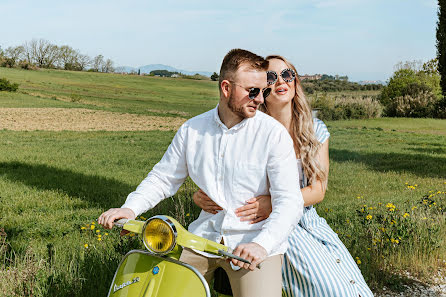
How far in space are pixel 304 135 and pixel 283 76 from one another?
1.04 ft

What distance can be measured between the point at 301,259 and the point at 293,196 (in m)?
0.61

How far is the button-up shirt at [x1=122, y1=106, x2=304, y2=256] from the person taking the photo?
5.76 ft

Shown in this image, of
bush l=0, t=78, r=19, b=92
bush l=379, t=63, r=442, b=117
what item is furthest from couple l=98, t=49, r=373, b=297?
bush l=379, t=63, r=442, b=117

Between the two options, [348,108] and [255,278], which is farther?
[348,108]

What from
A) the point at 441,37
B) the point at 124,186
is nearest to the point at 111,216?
the point at 124,186

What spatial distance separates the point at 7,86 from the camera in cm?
1733

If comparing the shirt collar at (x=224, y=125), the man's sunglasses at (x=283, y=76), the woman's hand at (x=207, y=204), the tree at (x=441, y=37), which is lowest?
the woman's hand at (x=207, y=204)

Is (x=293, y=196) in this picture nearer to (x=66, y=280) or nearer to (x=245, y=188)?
(x=245, y=188)

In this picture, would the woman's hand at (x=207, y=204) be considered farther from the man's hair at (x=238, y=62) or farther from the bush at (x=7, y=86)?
the bush at (x=7, y=86)

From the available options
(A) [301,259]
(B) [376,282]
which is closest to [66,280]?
(A) [301,259]

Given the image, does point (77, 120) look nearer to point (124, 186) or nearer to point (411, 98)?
point (124, 186)

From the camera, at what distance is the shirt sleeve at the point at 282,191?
1.69 metres

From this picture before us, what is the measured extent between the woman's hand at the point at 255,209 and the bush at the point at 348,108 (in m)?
21.0

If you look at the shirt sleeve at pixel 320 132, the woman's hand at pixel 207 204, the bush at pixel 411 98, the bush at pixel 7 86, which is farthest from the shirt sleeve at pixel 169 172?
the bush at pixel 411 98
